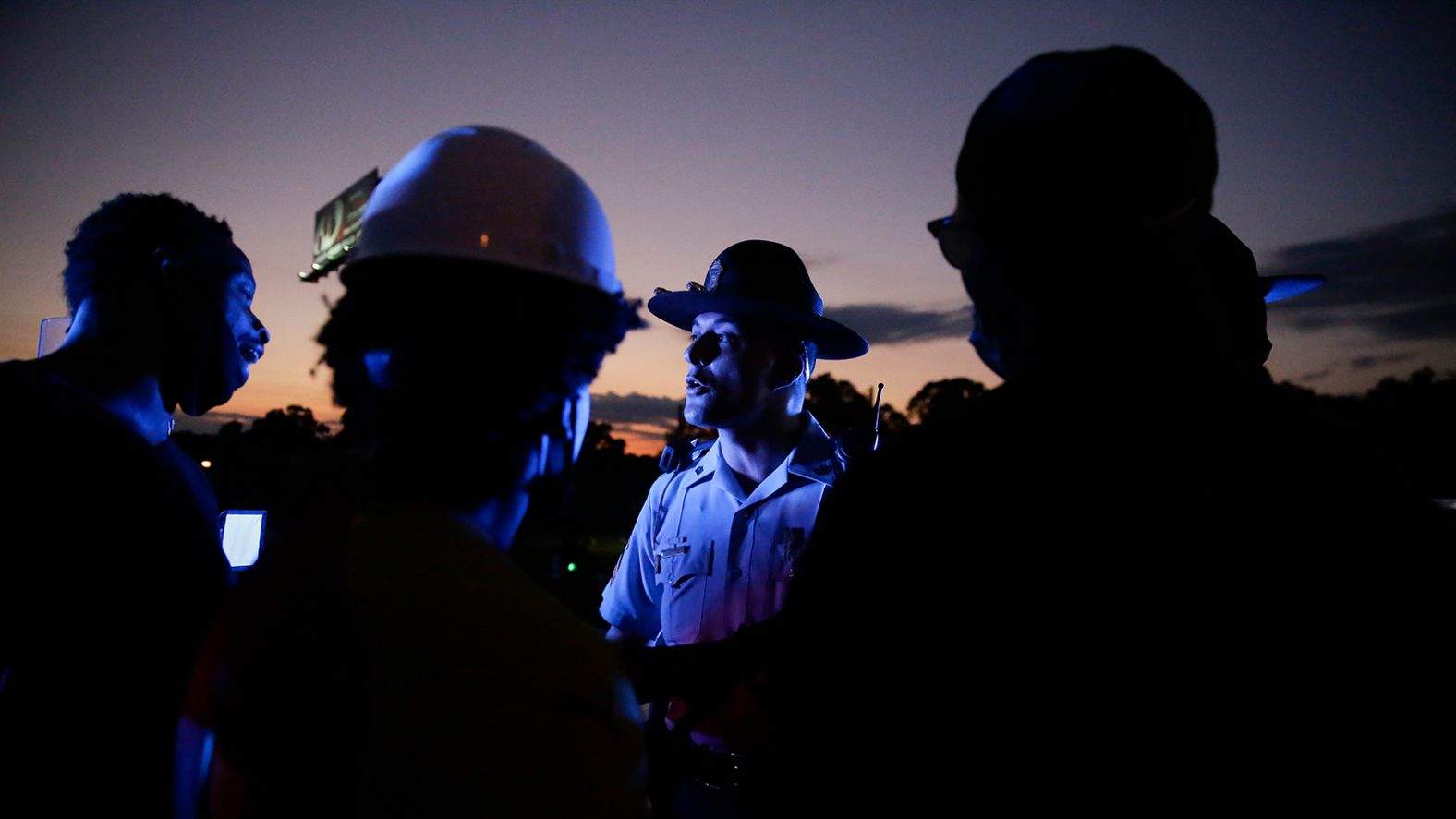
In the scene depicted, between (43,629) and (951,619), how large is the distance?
2595 millimetres

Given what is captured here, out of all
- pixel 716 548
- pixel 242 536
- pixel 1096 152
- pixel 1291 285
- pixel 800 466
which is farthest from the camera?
pixel 242 536

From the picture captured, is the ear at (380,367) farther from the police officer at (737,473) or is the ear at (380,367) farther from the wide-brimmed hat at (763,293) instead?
the wide-brimmed hat at (763,293)

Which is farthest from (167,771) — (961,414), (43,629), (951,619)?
(961,414)

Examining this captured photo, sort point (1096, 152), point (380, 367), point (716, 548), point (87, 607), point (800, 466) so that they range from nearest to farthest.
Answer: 1. point (1096, 152)
2. point (380, 367)
3. point (87, 607)
4. point (716, 548)
5. point (800, 466)

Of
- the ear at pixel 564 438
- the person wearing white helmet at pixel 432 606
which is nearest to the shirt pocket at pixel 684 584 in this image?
the ear at pixel 564 438

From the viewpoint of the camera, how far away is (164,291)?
2857 mm

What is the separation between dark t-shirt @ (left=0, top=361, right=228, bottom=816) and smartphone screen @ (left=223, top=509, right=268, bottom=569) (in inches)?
117

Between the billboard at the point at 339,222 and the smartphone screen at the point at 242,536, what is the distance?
57.6 ft

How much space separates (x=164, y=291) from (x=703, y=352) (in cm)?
246

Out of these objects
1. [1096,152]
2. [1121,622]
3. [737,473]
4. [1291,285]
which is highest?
[1291,285]

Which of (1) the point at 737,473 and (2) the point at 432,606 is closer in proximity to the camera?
(2) the point at 432,606

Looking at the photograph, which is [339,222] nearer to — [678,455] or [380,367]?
[678,455]

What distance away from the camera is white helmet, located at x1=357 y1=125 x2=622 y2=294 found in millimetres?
1684

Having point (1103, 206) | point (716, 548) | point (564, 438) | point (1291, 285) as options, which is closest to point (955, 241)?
point (1103, 206)
